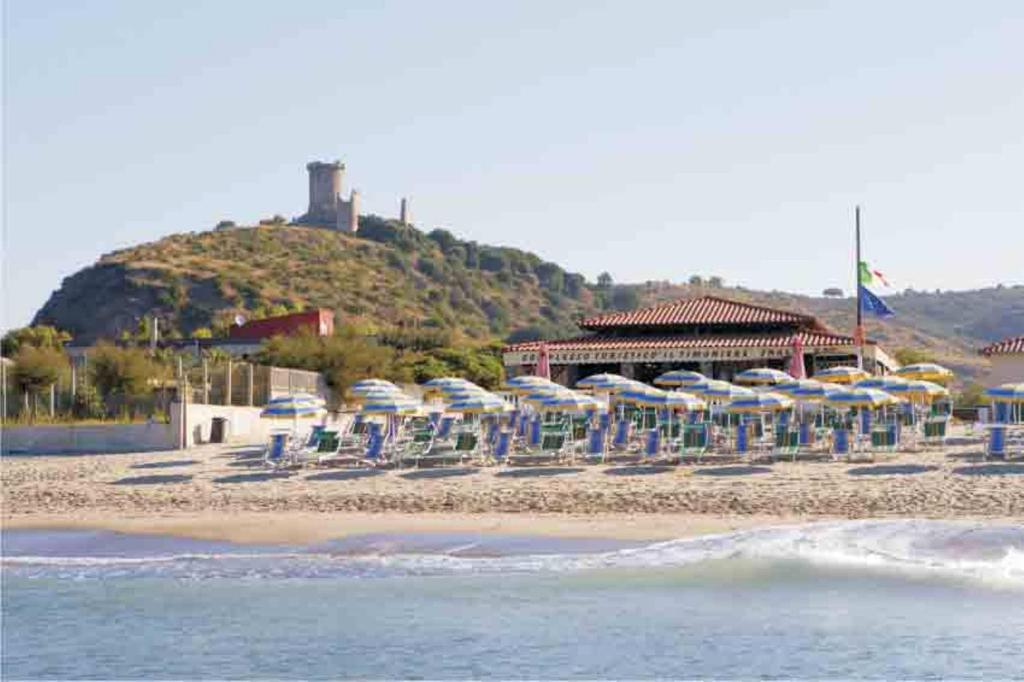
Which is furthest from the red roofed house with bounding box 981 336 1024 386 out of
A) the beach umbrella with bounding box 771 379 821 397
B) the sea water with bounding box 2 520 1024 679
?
the sea water with bounding box 2 520 1024 679

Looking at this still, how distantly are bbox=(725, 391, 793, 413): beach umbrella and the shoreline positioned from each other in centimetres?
668

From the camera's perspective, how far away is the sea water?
12.9m

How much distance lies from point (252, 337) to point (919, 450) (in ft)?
122

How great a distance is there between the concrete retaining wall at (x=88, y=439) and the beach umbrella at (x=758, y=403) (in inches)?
422

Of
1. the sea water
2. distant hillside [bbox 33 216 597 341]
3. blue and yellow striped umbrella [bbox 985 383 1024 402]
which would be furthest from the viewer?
distant hillside [bbox 33 216 597 341]

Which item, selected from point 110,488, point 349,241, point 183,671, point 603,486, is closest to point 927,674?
point 183,671

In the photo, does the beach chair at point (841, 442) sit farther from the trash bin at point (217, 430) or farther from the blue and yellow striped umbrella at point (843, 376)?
the trash bin at point (217, 430)

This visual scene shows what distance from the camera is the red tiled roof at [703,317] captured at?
40.6 metres

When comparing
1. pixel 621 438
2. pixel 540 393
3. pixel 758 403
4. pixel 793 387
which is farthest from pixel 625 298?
pixel 621 438

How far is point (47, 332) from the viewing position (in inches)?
2261

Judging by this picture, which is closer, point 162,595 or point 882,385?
point 162,595

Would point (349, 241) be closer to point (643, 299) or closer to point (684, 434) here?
point (643, 299)

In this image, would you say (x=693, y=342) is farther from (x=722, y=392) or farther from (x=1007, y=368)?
(x=722, y=392)

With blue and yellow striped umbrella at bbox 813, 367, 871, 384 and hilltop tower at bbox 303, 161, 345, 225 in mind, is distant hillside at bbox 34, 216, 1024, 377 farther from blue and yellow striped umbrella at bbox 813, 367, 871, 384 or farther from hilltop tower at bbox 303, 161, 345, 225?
blue and yellow striped umbrella at bbox 813, 367, 871, 384
